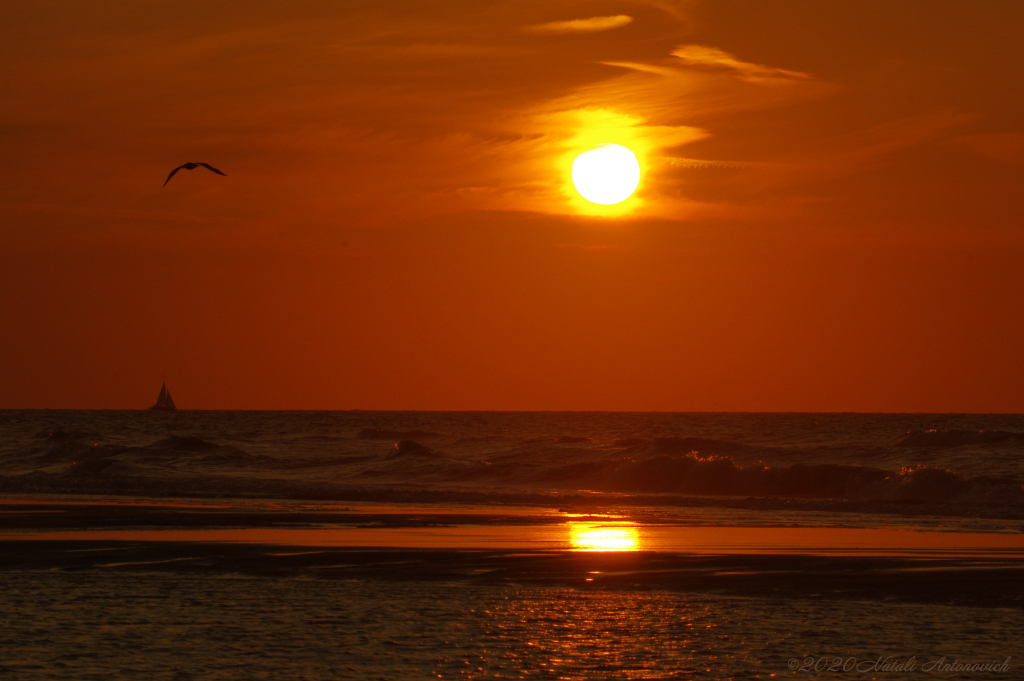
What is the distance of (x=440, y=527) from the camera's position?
22.5m

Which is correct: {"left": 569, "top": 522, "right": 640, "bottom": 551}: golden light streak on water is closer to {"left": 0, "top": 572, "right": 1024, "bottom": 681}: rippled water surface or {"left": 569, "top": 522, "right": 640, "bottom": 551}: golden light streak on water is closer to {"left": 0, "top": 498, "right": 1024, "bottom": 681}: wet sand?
{"left": 0, "top": 498, "right": 1024, "bottom": 681}: wet sand

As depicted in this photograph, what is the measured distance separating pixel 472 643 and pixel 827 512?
18.7 meters

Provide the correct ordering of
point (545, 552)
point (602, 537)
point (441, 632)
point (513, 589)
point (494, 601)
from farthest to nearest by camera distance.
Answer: point (602, 537)
point (545, 552)
point (513, 589)
point (494, 601)
point (441, 632)

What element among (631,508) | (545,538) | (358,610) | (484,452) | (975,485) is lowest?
(358,610)

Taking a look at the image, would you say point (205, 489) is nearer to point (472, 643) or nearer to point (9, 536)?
point (9, 536)

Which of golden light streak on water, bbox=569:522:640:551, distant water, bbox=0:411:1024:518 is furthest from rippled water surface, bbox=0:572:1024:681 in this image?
distant water, bbox=0:411:1024:518

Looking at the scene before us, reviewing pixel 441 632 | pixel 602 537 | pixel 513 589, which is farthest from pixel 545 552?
pixel 441 632

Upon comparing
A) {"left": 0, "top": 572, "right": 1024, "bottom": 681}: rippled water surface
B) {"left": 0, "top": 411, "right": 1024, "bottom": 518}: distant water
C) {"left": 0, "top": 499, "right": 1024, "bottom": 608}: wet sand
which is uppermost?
{"left": 0, "top": 411, "right": 1024, "bottom": 518}: distant water

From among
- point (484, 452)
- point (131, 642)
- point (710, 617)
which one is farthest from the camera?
point (484, 452)

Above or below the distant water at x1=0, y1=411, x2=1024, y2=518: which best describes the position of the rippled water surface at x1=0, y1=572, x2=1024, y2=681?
below

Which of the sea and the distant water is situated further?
the distant water

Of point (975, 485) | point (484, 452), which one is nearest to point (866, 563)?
point (975, 485)

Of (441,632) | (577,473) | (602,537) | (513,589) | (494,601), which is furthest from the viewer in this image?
(577,473)

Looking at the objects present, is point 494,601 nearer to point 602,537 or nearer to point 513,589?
point 513,589
